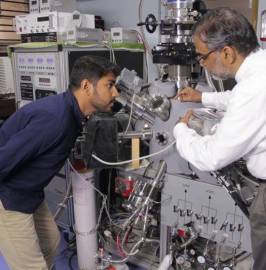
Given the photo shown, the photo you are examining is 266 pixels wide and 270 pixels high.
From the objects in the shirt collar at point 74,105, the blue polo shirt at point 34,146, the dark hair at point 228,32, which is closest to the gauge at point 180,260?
the blue polo shirt at point 34,146

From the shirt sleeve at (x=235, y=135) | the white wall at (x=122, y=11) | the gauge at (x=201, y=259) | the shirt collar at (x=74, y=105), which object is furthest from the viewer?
the white wall at (x=122, y=11)

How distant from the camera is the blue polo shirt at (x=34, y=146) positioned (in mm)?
1362

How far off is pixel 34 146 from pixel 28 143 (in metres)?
0.03

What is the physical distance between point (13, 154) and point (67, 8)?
159cm

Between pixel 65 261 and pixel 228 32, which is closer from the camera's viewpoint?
pixel 228 32

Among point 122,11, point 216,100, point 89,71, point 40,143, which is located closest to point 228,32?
point 216,100

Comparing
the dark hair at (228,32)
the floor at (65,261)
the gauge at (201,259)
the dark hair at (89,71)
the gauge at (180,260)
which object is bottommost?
the floor at (65,261)

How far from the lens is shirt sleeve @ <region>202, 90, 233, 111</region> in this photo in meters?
1.65

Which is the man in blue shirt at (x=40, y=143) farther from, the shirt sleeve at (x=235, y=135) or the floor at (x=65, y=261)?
the floor at (x=65, y=261)

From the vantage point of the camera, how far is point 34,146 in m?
1.38

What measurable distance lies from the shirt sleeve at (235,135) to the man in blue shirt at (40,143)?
595mm

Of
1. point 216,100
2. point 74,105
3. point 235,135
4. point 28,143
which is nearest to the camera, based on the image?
point 235,135

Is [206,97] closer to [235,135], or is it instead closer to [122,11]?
[235,135]

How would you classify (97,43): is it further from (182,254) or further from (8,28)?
A: (182,254)
